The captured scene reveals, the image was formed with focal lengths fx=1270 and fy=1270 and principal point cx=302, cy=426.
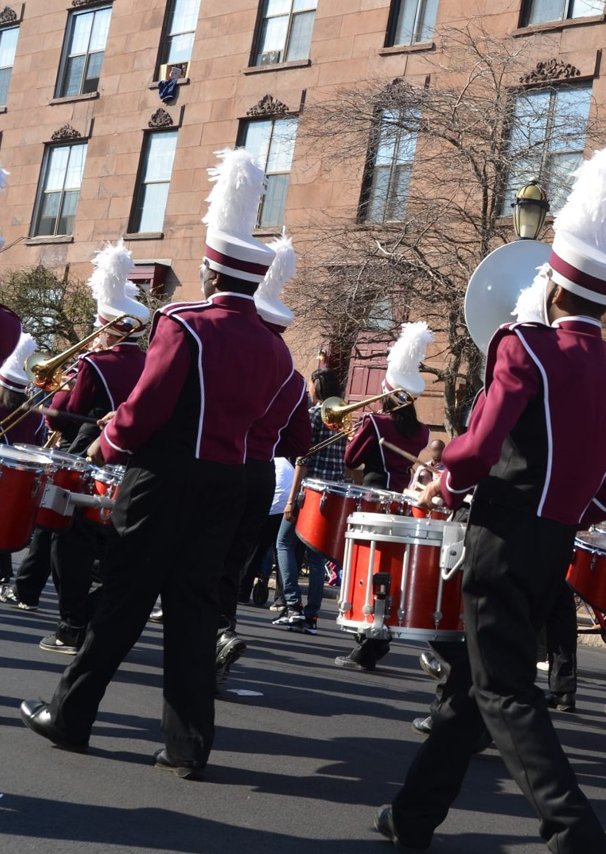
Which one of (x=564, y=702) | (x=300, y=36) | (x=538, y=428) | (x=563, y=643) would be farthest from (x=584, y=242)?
(x=300, y=36)

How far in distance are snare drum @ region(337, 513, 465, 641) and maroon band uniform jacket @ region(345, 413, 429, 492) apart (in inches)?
122

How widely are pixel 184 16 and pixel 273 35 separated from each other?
2756mm

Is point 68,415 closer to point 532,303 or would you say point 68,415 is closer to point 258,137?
point 532,303

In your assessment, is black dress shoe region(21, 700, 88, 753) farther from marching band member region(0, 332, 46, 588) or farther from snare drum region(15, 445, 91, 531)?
marching band member region(0, 332, 46, 588)

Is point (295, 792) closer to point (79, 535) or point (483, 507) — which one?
point (483, 507)

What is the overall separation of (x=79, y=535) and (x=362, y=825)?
10.3 ft

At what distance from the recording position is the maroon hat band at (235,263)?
514 cm

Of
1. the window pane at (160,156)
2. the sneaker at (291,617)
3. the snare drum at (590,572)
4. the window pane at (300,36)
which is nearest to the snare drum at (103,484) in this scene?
the snare drum at (590,572)

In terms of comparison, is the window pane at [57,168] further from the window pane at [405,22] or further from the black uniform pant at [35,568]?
the black uniform pant at [35,568]

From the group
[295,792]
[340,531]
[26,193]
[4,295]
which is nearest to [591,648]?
[340,531]

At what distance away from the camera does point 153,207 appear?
2594cm

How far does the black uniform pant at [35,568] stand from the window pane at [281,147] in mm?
15510

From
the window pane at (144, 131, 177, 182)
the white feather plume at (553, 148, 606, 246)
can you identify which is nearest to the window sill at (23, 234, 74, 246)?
the window pane at (144, 131, 177, 182)

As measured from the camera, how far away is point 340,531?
8.23 meters
